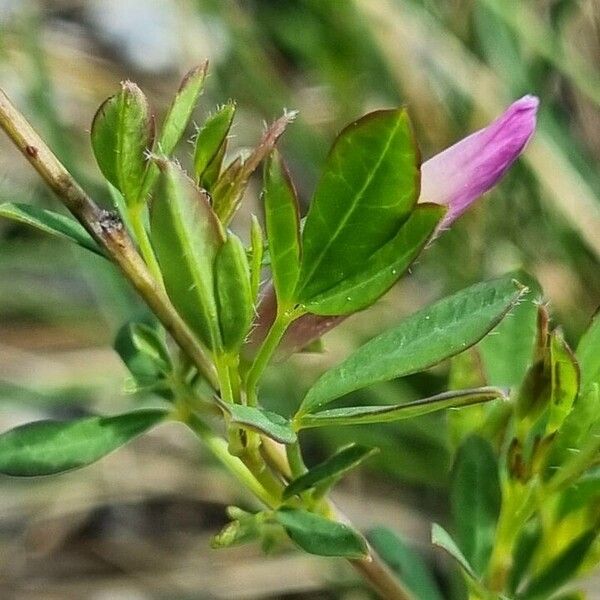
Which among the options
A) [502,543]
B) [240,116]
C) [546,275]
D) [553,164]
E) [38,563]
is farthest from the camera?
[240,116]

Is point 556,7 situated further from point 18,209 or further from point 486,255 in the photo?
point 18,209

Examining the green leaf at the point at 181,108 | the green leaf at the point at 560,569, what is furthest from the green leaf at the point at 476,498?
the green leaf at the point at 181,108

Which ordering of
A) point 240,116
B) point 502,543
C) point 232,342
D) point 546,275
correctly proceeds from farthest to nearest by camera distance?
point 240,116
point 546,275
point 502,543
point 232,342

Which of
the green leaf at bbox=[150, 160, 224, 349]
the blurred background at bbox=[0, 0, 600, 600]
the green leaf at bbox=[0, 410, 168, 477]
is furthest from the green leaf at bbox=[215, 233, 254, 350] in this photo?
the blurred background at bbox=[0, 0, 600, 600]

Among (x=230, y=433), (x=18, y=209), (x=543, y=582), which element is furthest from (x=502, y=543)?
(x=18, y=209)

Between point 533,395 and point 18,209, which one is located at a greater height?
point 18,209
